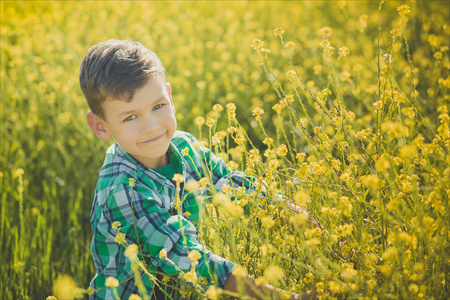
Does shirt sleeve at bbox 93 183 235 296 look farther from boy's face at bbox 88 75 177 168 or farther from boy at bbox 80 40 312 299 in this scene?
boy's face at bbox 88 75 177 168

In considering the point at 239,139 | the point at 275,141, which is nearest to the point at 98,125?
the point at 239,139

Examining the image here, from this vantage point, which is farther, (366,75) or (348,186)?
(366,75)

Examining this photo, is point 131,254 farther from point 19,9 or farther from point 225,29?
point 19,9

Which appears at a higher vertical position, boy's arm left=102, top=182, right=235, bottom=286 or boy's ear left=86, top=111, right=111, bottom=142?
boy's ear left=86, top=111, right=111, bottom=142

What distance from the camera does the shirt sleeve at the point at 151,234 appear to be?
1598 mm

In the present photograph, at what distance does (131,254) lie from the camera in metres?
1.26

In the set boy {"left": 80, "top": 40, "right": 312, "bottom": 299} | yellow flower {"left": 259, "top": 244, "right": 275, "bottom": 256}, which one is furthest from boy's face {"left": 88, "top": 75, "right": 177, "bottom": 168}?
yellow flower {"left": 259, "top": 244, "right": 275, "bottom": 256}

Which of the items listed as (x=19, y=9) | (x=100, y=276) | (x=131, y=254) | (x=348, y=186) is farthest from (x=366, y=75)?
(x=19, y=9)

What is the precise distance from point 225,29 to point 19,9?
2763mm

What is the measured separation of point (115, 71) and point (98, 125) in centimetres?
29

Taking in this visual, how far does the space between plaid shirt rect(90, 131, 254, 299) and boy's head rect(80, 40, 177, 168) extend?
118mm

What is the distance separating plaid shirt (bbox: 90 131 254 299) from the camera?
63.7 inches

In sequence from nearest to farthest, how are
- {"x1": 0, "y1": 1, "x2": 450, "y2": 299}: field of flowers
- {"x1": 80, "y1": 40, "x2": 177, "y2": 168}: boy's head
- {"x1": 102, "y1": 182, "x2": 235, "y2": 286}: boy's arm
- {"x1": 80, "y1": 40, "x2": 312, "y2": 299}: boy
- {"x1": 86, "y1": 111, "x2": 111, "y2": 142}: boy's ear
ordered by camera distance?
{"x1": 0, "y1": 1, "x2": 450, "y2": 299}: field of flowers, {"x1": 102, "y1": 182, "x2": 235, "y2": 286}: boy's arm, {"x1": 80, "y1": 40, "x2": 312, "y2": 299}: boy, {"x1": 80, "y1": 40, "x2": 177, "y2": 168}: boy's head, {"x1": 86, "y1": 111, "x2": 111, "y2": 142}: boy's ear

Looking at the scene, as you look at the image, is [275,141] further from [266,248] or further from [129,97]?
[266,248]
